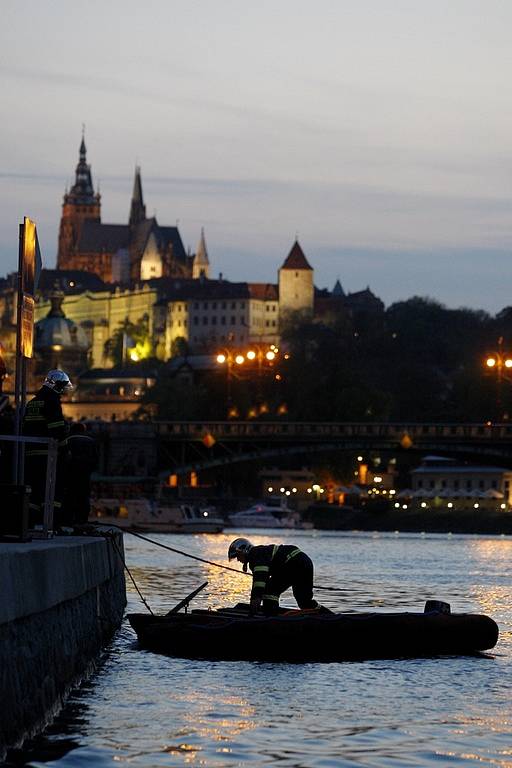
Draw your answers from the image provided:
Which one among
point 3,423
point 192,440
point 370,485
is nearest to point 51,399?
point 3,423

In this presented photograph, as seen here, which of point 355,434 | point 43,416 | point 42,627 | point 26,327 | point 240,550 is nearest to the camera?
point 42,627

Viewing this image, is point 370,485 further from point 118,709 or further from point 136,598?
point 118,709

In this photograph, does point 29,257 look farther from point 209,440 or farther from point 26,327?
point 209,440

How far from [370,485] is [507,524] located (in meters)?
39.7

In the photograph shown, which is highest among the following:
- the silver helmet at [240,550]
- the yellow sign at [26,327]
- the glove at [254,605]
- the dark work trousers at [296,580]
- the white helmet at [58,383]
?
the yellow sign at [26,327]

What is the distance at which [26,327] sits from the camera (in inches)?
965

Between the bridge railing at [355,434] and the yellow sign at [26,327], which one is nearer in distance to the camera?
the yellow sign at [26,327]

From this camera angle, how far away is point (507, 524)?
154m

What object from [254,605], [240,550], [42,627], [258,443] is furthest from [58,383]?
[258,443]

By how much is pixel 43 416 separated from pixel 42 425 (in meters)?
0.13

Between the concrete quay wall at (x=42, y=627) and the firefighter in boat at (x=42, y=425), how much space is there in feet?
2.46

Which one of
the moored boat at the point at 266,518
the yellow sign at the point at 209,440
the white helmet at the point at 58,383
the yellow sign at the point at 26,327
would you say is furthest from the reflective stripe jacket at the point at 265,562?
the moored boat at the point at 266,518

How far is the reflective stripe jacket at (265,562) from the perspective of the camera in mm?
28969

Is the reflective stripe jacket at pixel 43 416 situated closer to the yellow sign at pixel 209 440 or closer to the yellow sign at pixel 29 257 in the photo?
the yellow sign at pixel 29 257
